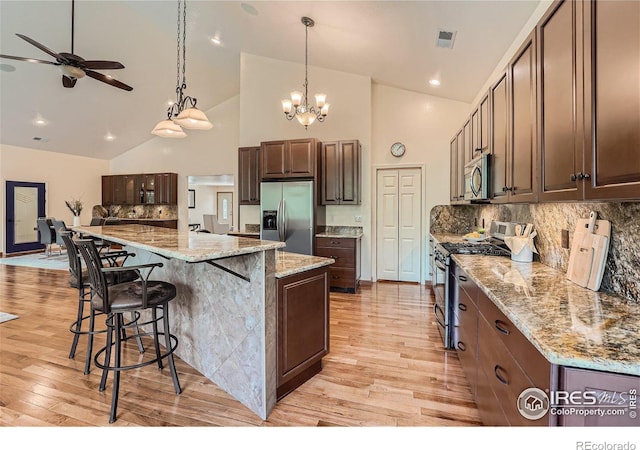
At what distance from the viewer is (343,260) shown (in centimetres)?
506

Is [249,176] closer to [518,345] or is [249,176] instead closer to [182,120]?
[182,120]

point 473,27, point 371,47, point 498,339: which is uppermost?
point 371,47

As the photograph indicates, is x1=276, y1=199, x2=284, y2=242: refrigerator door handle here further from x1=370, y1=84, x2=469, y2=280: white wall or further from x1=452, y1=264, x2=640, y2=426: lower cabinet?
x1=452, y1=264, x2=640, y2=426: lower cabinet

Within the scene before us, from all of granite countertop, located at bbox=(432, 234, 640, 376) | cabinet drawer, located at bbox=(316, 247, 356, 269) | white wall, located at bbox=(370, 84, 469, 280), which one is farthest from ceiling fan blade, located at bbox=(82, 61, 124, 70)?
granite countertop, located at bbox=(432, 234, 640, 376)

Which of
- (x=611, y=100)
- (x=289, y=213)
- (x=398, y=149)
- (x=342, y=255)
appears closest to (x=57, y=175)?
(x=289, y=213)

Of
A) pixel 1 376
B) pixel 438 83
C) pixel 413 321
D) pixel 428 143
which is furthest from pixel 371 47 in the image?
pixel 1 376

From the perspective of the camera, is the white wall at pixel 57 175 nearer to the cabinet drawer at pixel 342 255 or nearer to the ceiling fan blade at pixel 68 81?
the ceiling fan blade at pixel 68 81

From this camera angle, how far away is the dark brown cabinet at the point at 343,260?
5.01 m

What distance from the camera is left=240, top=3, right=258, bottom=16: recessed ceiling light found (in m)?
3.96

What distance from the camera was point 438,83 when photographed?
4633 millimetres

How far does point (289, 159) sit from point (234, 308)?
11.6 feet
